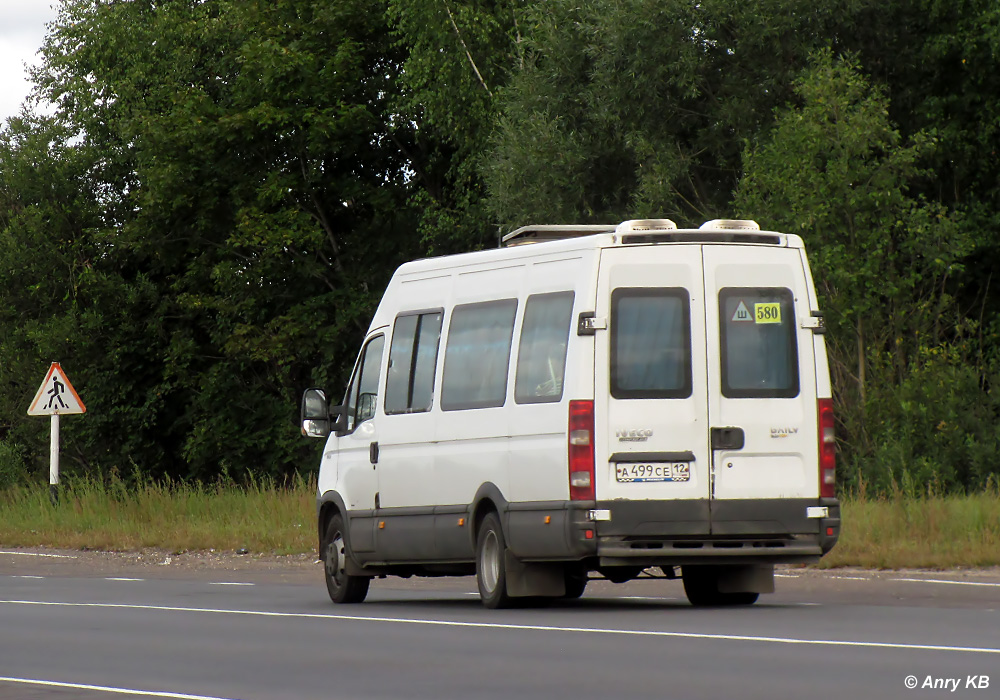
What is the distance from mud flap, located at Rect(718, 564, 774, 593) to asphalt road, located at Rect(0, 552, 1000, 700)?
18cm

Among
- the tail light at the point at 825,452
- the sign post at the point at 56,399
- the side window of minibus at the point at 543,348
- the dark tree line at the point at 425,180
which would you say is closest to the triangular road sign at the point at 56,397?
the sign post at the point at 56,399

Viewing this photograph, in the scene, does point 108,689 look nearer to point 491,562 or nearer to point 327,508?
point 491,562

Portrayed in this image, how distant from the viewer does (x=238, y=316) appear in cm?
4466

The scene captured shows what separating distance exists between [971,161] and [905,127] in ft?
4.77

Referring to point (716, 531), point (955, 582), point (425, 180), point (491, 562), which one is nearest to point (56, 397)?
point (425, 180)

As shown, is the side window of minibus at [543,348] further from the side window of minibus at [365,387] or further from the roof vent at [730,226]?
the side window of minibus at [365,387]

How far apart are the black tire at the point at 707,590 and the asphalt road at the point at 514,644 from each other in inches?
9.0

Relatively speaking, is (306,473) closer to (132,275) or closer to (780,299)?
(132,275)

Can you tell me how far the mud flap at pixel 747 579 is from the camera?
48.3ft

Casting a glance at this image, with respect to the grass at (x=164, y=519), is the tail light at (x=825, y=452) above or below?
above

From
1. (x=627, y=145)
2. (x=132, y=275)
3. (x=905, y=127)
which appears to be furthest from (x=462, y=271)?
(x=132, y=275)

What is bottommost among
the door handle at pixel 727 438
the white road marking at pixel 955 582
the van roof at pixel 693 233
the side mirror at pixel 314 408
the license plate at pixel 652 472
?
the white road marking at pixel 955 582

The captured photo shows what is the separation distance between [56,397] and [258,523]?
5712mm

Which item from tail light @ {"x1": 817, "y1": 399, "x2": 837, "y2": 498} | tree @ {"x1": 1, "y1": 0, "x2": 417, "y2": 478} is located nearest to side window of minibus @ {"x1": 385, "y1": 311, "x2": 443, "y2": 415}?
tail light @ {"x1": 817, "y1": 399, "x2": 837, "y2": 498}
